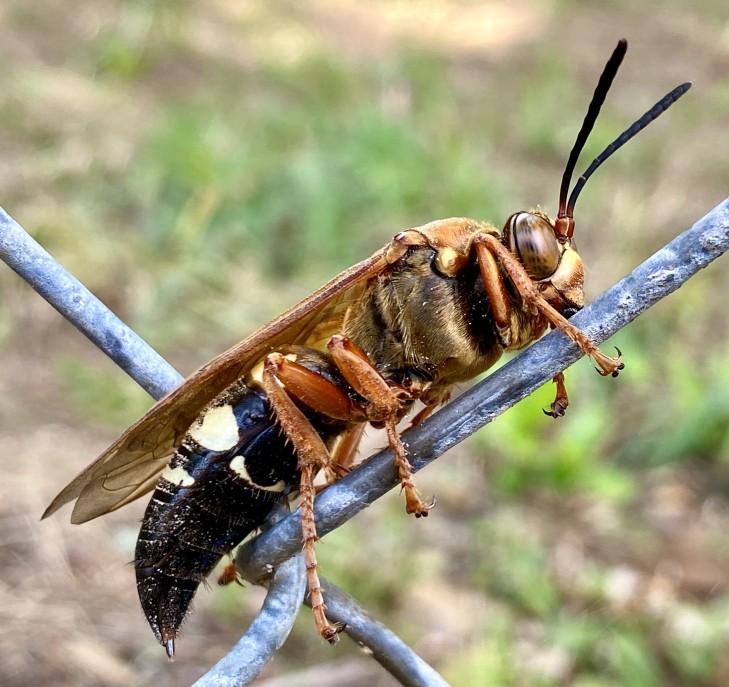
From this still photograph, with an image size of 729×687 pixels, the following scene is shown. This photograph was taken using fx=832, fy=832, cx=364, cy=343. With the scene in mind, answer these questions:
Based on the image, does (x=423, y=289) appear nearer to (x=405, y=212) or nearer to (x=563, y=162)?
(x=405, y=212)

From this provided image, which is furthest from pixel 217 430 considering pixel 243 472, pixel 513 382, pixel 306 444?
pixel 513 382

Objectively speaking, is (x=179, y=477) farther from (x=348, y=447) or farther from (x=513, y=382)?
(x=513, y=382)

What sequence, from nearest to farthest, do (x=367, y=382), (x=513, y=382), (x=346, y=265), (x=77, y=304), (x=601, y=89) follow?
(x=513, y=382)
(x=77, y=304)
(x=601, y=89)
(x=367, y=382)
(x=346, y=265)

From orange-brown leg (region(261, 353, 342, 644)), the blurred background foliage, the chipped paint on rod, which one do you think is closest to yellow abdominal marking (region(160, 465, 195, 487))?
orange-brown leg (region(261, 353, 342, 644))

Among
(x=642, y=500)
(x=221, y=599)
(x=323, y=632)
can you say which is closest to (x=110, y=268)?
(x=221, y=599)

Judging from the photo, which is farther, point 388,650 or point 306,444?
point 306,444

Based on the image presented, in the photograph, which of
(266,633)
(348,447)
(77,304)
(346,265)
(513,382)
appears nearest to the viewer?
(513,382)

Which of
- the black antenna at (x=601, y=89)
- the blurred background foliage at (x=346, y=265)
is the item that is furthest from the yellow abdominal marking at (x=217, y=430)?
the blurred background foliage at (x=346, y=265)
